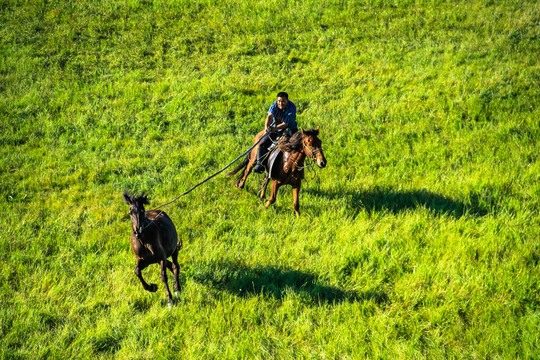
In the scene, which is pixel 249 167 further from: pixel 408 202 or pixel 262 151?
pixel 408 202

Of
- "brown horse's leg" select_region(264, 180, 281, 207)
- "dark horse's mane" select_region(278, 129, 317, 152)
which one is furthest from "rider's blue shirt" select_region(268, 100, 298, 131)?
"brown horse's leg" select_region(264, 180, 281, 207)

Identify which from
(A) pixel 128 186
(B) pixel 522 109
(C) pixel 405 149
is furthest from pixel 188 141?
(B) pixel 522 109

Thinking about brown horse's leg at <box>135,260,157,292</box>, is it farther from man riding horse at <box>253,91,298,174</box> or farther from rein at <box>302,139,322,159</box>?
man riding horse at <box>253,91,298,174</box>

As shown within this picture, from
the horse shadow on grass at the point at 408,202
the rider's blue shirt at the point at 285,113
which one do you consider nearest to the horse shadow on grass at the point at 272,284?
the horse shadow on grass at the point at 408,202

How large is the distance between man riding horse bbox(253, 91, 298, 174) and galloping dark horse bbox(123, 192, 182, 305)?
3.80m

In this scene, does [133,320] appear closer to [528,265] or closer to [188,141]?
[528,265]

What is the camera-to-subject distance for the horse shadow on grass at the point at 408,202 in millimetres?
7953

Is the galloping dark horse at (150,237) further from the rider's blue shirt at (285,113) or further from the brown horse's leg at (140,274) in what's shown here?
the rider's blue shirt at (285,113)

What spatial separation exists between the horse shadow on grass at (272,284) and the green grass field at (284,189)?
0.04 meters

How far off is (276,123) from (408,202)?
398cm

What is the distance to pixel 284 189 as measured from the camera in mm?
9883

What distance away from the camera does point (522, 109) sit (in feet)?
41.2

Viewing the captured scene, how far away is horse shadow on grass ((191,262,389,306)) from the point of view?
579cm

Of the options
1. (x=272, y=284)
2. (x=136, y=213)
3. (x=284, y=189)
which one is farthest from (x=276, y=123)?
(x=136, y=213)
